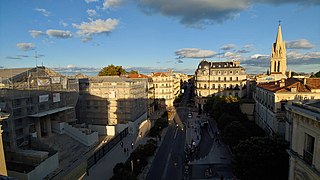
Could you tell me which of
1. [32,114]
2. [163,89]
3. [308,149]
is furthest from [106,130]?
[163,89]

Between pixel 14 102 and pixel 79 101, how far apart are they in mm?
14888

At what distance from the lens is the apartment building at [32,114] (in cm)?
2125

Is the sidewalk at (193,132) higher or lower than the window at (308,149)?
lower

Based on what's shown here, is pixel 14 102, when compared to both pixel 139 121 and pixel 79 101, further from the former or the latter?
pixel 139 121

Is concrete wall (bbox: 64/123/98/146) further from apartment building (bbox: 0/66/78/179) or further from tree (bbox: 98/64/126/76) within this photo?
tree (bbox: 98/64/126/76)

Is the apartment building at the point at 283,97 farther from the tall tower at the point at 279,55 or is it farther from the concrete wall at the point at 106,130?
the tall tower at the point at 279,55

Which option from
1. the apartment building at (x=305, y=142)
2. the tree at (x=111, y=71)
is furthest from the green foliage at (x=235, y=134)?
the tree at (x=111, y=71)

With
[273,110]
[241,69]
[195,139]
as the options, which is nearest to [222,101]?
[195,139]

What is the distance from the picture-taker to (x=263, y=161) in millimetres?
17688

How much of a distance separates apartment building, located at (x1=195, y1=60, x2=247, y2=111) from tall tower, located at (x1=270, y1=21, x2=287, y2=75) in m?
12.6

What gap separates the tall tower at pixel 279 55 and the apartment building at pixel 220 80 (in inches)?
496

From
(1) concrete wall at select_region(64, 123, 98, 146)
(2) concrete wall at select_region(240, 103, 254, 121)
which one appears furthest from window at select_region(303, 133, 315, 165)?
(2) concrete wall at select_region(240, 103, 254, 121)

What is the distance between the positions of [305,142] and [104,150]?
2177 cm

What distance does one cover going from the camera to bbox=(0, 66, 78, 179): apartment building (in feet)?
69.7
